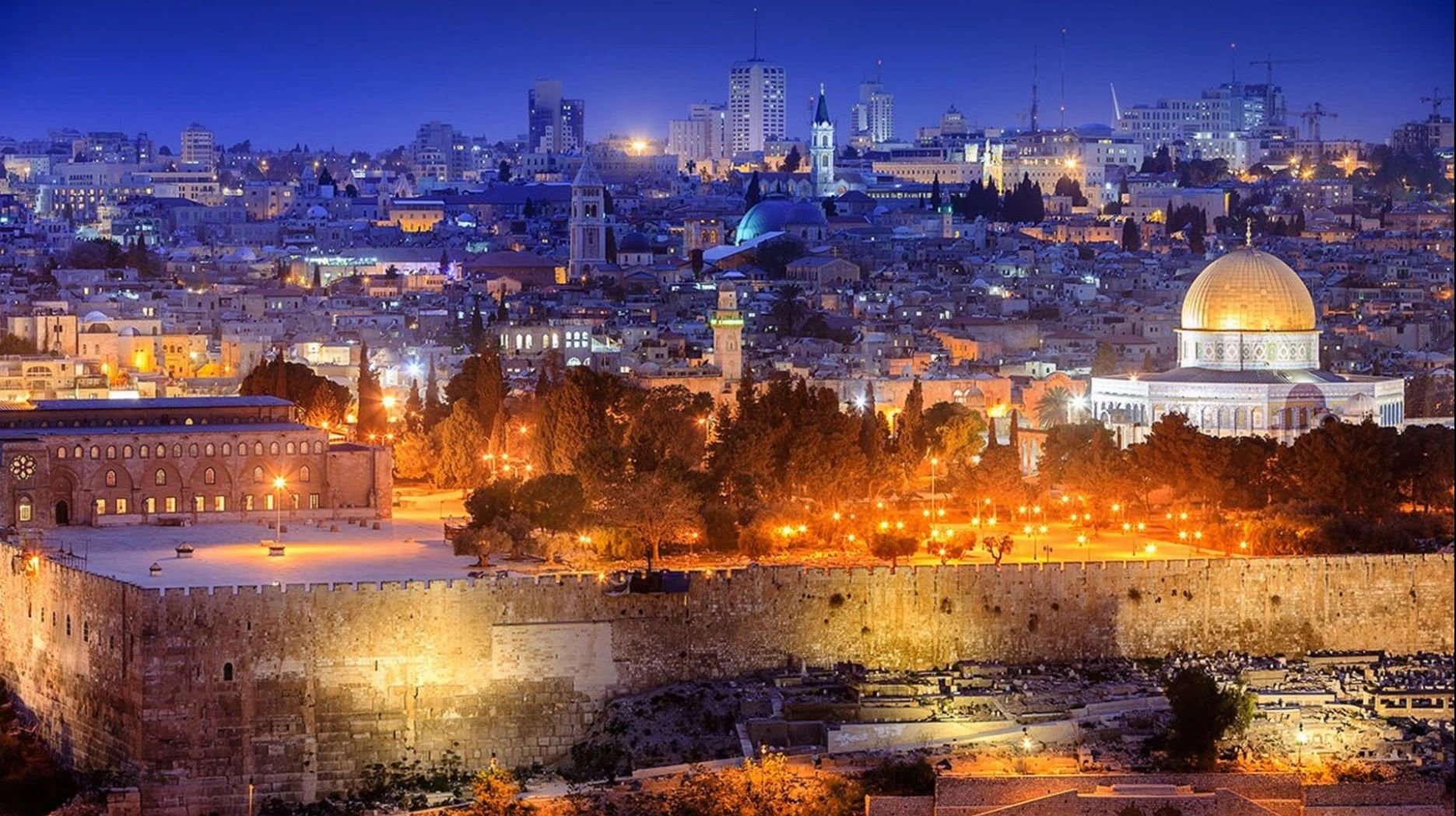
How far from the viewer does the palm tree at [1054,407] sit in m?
42.7

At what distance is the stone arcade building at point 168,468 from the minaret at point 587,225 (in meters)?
46.0

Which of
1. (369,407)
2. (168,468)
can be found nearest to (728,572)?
(168,468)

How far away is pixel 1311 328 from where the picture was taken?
40.8 metres

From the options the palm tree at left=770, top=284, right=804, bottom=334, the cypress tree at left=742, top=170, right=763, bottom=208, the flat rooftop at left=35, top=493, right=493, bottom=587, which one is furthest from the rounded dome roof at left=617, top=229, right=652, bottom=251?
the flat rooftop at left=35, top=493, right=493, bottom=587

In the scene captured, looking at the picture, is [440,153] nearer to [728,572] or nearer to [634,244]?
[634,244]

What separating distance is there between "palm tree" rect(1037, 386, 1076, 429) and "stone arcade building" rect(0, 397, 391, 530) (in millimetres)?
12232

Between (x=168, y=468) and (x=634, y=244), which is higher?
(x=634, y=244)

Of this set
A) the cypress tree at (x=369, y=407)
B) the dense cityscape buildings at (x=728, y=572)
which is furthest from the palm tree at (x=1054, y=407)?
the cypress tree at (x=369, y=407)

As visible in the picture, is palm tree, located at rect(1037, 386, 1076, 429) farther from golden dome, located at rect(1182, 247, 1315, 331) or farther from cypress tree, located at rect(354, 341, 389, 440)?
cypress tree, located at rect(354, 341, 389, 440)

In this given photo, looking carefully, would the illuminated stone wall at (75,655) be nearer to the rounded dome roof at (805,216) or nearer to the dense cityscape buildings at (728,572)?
the dense cityscape buildings at (728,572)

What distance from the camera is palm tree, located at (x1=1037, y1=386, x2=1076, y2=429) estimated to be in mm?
42719

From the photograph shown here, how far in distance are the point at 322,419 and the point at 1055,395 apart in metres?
10.8

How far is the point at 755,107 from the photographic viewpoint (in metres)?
132

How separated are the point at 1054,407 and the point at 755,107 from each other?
8886 cm
